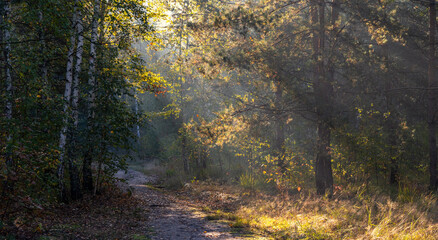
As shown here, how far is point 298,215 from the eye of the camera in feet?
28.6

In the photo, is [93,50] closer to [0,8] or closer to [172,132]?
[0,8]

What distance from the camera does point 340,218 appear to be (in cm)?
770

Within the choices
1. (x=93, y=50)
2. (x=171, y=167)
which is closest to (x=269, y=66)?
(x=93, y=50)

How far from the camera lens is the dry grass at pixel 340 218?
6602mm

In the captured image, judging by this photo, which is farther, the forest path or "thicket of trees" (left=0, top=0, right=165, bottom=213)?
Answer: the forest path

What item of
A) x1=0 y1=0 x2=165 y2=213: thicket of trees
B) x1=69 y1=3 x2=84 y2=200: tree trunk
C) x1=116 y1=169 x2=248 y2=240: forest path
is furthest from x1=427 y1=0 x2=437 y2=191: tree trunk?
x1=69 y1=3 x2=84 y2=200: tree trunk

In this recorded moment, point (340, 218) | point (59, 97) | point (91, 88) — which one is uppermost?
point (91, 88)

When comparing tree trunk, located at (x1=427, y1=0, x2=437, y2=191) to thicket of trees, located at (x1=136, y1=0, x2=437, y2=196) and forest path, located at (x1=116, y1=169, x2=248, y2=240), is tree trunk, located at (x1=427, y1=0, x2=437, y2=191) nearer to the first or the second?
thicket of trees, located at (x1=136, y1=0, x2=437, y2=196)

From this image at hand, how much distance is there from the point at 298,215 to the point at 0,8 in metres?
8.82

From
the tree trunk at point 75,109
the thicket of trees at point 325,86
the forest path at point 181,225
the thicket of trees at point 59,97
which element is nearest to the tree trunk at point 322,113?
the thicket of trees at point 325,86

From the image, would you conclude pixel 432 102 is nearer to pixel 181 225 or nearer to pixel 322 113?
pixel 322 113

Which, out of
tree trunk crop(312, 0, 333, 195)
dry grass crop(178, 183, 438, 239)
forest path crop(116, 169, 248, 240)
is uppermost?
tree trunk crop(312, 0, 333, 195)

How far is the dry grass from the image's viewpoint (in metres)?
6.60

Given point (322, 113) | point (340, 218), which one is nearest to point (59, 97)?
point (340, 218)
